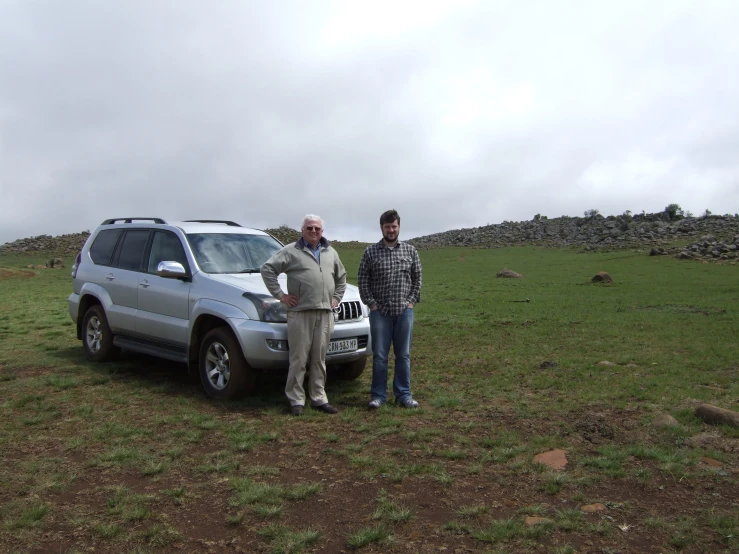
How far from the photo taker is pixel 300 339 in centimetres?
676

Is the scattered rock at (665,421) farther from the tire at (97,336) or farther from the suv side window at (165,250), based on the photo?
the tire at (97,336)

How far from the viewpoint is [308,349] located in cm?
686

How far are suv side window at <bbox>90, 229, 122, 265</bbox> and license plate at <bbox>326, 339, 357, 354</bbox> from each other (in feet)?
13.3

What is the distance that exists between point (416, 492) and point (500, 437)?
1504 millimetres

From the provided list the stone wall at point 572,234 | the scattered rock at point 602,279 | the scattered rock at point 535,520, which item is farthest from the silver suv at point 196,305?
the stone wall at point 572,234

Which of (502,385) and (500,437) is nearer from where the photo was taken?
(500,437)

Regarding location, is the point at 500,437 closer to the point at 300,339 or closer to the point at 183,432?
the point at 300,339

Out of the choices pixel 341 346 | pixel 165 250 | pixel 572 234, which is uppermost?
pixel 572 234

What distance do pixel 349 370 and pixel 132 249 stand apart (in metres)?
3.51

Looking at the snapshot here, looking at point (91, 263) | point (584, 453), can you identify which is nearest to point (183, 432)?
point (584, 453)

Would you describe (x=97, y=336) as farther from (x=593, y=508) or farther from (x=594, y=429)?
(x=593, y=508)

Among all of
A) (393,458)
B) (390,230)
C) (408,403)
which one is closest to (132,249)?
(390,230)

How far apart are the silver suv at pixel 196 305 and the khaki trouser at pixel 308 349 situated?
0.24m

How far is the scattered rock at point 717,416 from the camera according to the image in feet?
19.8
